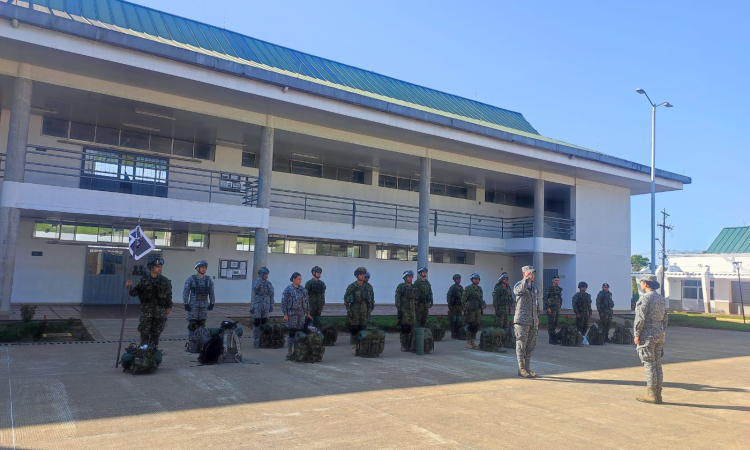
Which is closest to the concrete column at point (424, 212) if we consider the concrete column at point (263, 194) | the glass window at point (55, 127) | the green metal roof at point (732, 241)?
the concrete column at point (263, 194)

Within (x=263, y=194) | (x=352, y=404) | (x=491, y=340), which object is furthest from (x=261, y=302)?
(x=263, y=194)

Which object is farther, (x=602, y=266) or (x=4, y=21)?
(x=602, y=266)

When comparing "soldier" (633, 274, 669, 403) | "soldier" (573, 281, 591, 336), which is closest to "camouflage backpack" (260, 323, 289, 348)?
"soldier" (633, 274, 669, 403)

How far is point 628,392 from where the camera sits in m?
8.28

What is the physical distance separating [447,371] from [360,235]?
37.6ft

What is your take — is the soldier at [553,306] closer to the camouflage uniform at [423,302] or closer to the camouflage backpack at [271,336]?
the camouflage uniform at [423,302]

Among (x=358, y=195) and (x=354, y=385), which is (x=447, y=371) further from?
(x=358, y=195)

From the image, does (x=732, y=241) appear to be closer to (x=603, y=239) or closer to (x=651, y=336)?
(x=603, y=239)

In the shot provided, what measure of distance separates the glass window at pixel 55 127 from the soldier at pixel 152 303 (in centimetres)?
1183

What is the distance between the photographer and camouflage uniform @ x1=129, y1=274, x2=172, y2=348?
27.9ft

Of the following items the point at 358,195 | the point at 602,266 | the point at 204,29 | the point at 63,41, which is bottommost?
the point at 602,266

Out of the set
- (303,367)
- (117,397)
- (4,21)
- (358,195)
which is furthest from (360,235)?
(117,397)

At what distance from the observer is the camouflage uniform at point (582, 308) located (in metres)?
14.9

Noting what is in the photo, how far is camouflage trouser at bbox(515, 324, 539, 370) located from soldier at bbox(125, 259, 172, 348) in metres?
6.02
